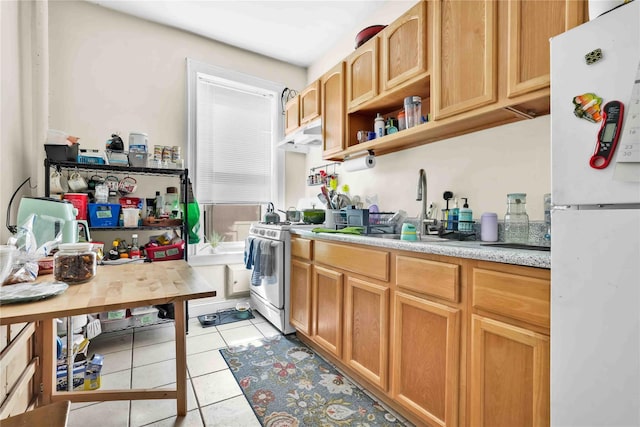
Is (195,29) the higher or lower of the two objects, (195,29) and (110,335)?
the higher

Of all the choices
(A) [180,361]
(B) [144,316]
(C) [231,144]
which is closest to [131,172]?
(C) [231,144]

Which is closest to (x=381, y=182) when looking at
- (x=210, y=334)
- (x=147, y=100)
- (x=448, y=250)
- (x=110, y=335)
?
(x=448, y=250)

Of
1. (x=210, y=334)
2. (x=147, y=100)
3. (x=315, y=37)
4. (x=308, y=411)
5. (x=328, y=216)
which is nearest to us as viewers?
(x=308, y=411)

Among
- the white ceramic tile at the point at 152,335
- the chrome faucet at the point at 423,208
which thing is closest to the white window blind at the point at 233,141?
the white ceramic tile at the point at 152,335

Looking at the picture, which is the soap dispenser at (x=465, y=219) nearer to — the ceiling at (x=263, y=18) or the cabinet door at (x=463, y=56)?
the cabinet door at (x=463, y=56)

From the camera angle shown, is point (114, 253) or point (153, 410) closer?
point (153, 410)

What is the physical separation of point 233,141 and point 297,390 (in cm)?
253

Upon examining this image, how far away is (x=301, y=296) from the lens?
238 cm

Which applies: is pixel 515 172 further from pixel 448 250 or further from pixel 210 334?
pixel 210 334

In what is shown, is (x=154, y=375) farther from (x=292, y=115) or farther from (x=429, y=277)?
(x=292, y=115)

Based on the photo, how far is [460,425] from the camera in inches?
49.0

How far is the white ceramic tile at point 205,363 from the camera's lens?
1.99m

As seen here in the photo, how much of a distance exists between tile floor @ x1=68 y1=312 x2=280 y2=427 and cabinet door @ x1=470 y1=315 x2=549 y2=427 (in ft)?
3.59

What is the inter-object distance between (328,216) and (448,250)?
1.24m
